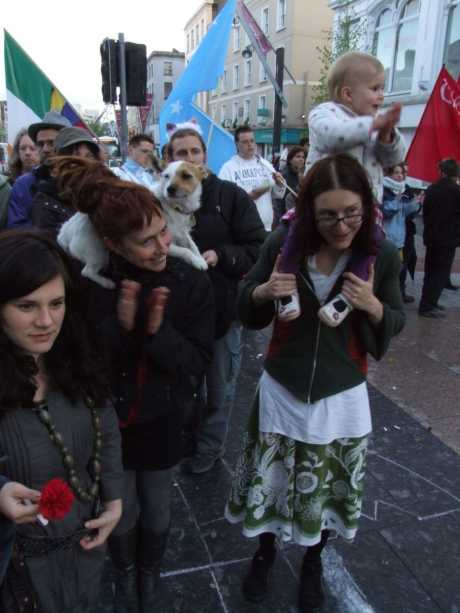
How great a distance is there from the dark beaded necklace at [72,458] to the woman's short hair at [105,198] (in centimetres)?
59

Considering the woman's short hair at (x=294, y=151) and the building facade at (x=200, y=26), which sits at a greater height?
the building facade at (x=200, y=26)

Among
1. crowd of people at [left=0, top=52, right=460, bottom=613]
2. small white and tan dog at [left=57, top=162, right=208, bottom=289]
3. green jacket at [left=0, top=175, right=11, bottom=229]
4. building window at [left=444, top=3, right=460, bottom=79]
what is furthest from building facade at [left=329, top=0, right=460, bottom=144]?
crowd of people at [left=0, top=52, right=460, bottom=613]

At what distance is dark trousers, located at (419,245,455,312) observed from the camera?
250 inches

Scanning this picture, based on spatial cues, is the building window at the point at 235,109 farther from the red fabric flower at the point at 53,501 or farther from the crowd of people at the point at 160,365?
the red fabric flower at the point at 53,501

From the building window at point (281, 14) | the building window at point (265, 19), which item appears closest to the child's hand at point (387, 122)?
the building window at point (281, 14)

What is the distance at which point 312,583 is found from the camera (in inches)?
85.4

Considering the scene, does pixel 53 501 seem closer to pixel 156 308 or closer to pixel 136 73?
pixel 156 308

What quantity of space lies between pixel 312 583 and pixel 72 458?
53.5 inches

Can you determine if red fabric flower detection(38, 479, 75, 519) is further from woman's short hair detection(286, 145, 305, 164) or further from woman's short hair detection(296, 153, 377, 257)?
woman's short hair detection(286, 145, 305, 164)

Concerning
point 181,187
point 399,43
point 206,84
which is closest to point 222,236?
point 181,187

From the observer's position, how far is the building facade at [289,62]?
3031cm

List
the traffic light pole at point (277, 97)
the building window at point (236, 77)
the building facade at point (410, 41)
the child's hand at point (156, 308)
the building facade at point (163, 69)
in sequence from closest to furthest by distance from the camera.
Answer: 1. the child's hand at point (156, 308)
2. the traffic light pole at point (277, 97)
3. the building facade at point (410, 41)
4. the building window at point (236, 77)
5. the building facade at point (163, 69)

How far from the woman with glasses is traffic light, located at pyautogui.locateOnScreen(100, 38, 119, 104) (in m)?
4.90

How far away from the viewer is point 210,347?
194cm
